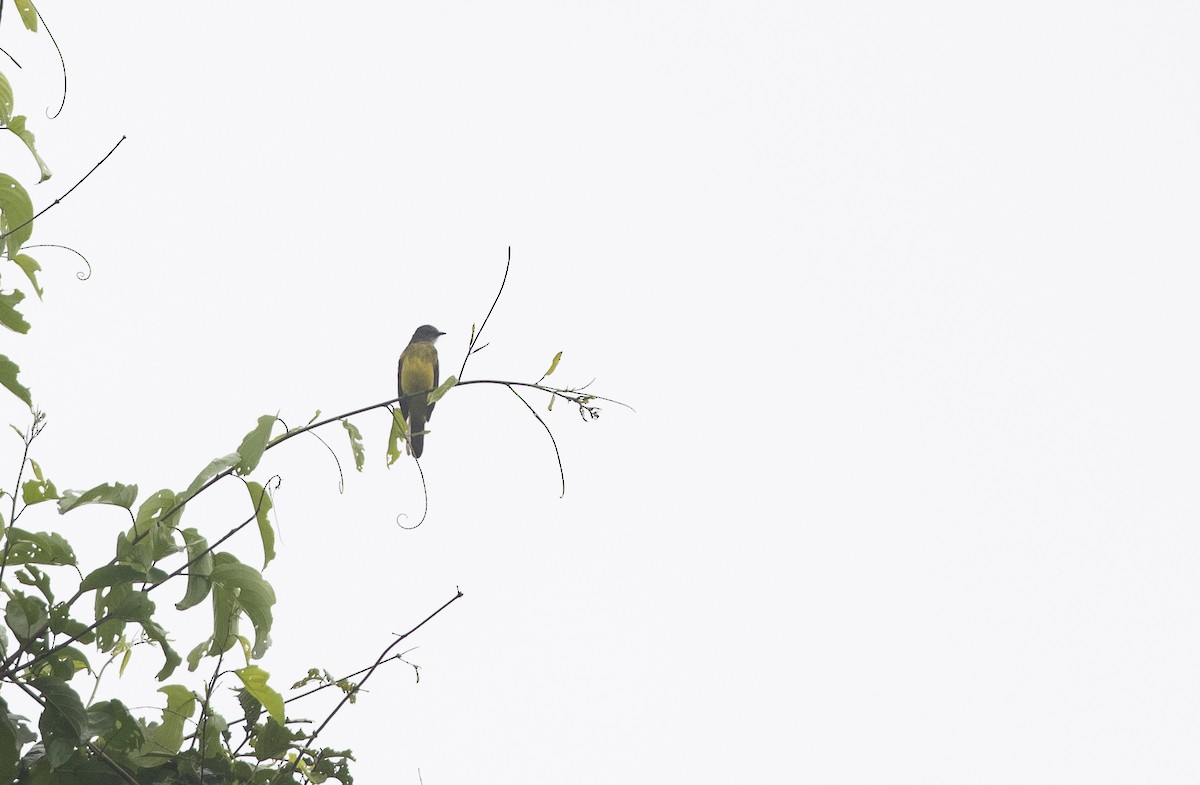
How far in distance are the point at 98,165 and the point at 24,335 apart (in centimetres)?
32

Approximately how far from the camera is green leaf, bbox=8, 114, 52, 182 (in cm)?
185

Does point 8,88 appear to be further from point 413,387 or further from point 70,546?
point 413,387

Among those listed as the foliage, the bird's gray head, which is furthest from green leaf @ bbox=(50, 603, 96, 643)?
the bird's gray head

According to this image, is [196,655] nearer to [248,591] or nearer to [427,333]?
[248,591]

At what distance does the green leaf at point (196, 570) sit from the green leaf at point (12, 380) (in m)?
0.32

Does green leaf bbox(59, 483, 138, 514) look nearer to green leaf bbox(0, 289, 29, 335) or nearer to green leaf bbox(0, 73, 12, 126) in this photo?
green leaf bbox(0, 289, 29, 335)

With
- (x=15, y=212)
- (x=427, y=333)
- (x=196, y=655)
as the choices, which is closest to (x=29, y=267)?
(x=15, y=212)

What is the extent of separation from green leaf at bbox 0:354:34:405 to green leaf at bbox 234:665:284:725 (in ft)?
1.74

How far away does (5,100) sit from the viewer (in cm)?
186

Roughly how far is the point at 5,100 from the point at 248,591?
889 mm

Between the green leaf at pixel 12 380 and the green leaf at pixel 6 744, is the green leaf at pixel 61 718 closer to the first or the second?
the green leaf at pixel 6 744

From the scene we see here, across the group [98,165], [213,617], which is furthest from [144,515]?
[98,165]

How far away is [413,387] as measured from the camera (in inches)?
321

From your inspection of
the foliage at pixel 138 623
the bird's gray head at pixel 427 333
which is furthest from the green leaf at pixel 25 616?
the bird's gray head at pixel 427 333
